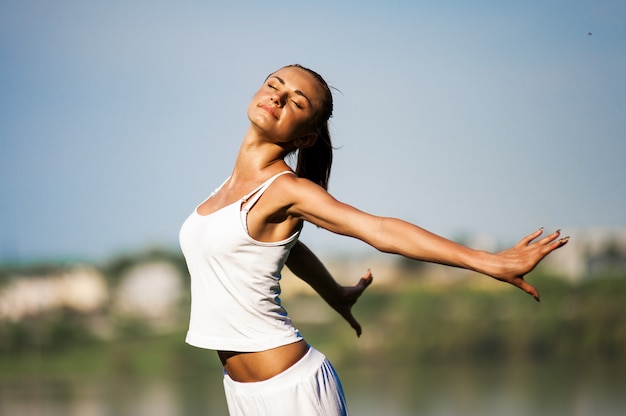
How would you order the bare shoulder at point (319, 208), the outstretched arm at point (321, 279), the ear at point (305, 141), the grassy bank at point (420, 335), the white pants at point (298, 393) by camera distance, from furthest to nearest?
the grassy bank at point (420, 335) < the outstretched arm at point (321, 279) < the ear at point (305, 141) < the white pants at point (298, 393) < the bare shoulder at point (319, 208)

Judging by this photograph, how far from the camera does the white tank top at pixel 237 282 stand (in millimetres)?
1798

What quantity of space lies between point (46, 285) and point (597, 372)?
4652 mm

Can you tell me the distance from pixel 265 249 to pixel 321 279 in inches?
17.5

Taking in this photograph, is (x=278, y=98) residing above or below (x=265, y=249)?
above

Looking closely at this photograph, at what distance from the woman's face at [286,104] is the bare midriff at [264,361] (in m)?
0.45

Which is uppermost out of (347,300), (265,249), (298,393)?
(265,249)

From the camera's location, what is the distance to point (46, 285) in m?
6.97

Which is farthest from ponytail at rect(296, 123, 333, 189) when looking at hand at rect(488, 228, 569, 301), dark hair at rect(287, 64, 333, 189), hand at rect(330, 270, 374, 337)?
hand at rect(488, 228, 569, 301)

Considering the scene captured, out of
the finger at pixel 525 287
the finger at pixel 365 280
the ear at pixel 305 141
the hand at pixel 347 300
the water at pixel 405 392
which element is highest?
the ear at pixel 305 141

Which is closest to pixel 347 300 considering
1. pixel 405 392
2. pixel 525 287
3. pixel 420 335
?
pixel 525 287

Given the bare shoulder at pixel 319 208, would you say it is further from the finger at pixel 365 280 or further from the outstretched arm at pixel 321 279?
the finger at pixel 365 280

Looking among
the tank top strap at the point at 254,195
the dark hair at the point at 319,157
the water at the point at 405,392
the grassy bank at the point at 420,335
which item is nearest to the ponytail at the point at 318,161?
the dark hair at the point at 319,157

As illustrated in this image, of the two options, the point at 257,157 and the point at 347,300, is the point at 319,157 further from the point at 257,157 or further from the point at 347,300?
the point at 347,300

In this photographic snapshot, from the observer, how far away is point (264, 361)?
72.2 inches
